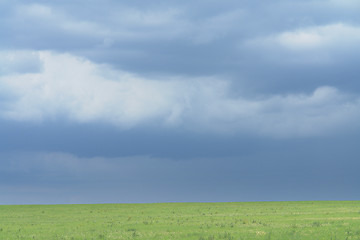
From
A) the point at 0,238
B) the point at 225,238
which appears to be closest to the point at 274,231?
the point at 225,238

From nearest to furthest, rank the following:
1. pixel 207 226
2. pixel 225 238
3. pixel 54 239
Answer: pixel 225 238 < pixel 54 239 < pixel 207 226

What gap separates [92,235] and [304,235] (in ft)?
49.2

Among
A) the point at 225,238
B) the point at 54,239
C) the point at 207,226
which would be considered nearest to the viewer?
the point at 225,238

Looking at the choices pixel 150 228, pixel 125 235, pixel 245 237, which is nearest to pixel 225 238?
pixel 245 237

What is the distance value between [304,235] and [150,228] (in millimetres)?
13136

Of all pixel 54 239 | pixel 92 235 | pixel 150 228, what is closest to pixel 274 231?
pixel 150 228

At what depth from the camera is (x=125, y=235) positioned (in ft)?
103

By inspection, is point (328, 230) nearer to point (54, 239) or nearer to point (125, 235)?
point (125, 235)

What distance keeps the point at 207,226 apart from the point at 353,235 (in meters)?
12.0

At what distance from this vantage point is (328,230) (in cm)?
3189

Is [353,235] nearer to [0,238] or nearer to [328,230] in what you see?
[328,230]

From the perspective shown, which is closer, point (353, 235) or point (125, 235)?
point (353, 235)

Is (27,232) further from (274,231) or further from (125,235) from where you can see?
(274,231)

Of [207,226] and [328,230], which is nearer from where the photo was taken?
[328,230]
